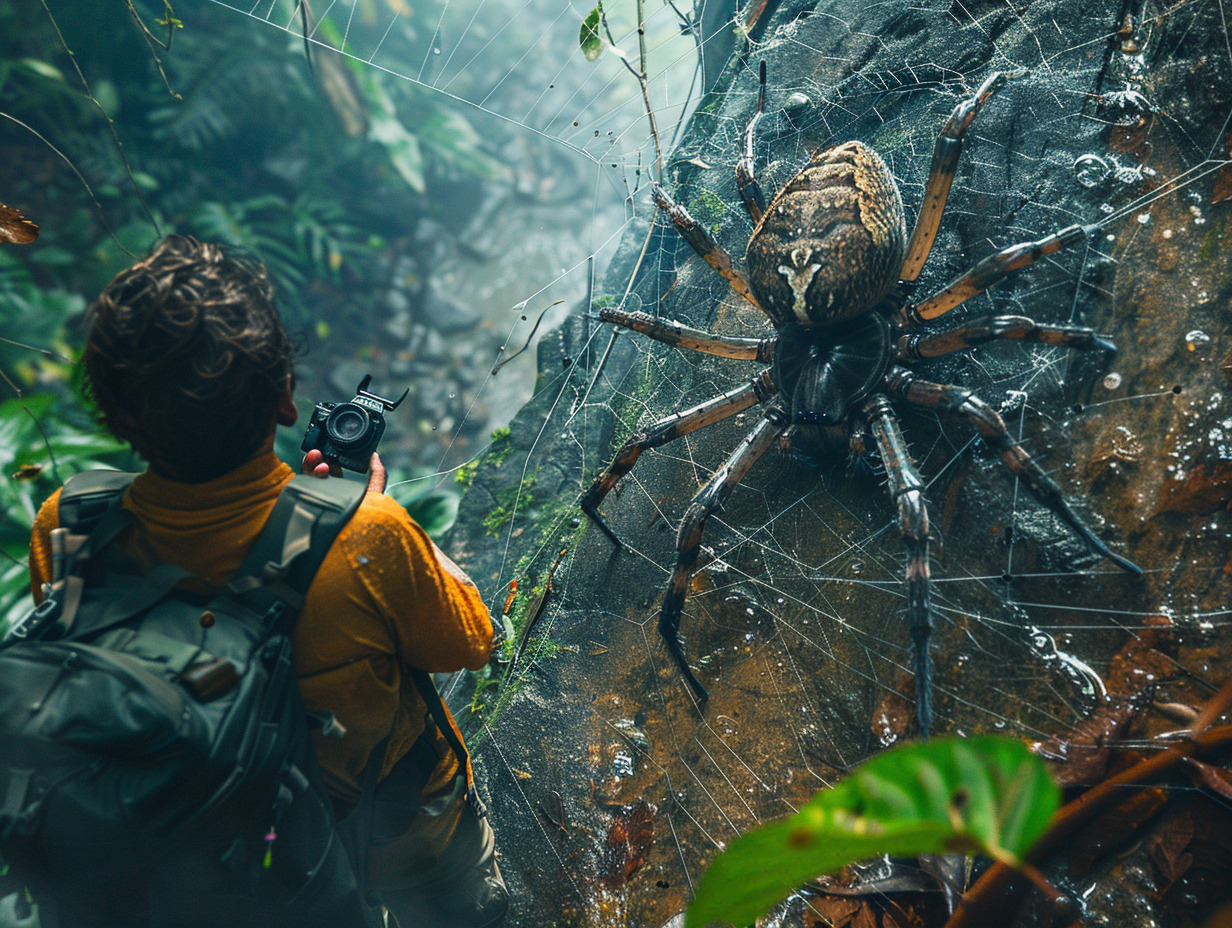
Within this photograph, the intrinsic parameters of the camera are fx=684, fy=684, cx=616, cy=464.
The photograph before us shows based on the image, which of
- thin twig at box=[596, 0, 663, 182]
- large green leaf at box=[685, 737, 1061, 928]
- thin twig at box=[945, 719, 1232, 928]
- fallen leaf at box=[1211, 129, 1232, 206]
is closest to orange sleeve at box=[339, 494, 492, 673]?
large green leaf at box=[685, 737, 1061, 928]

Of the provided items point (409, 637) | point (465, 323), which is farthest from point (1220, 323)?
point (465, 323)

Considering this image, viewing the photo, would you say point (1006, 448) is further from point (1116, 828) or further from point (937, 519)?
point (1116, 828)

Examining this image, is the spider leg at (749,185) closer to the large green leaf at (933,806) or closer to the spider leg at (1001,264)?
the spider leg at (1001,264)

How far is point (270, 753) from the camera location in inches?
54.3

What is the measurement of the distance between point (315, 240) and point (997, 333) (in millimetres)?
7343

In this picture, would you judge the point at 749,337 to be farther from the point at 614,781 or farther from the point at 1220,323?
the point at 614,781

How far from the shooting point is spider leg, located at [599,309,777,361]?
2.74 meters

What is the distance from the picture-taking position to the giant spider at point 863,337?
6.88 ft

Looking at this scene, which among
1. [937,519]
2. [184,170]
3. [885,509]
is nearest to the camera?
[937,519]

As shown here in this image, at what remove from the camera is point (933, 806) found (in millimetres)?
672

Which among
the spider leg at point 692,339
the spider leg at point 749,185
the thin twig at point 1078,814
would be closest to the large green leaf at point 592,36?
the spider leg at point 749,185

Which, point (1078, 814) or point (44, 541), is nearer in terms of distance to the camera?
point (44, 541)

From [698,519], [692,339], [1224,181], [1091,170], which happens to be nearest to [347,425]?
[698,519]

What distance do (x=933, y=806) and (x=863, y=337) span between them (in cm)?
199
